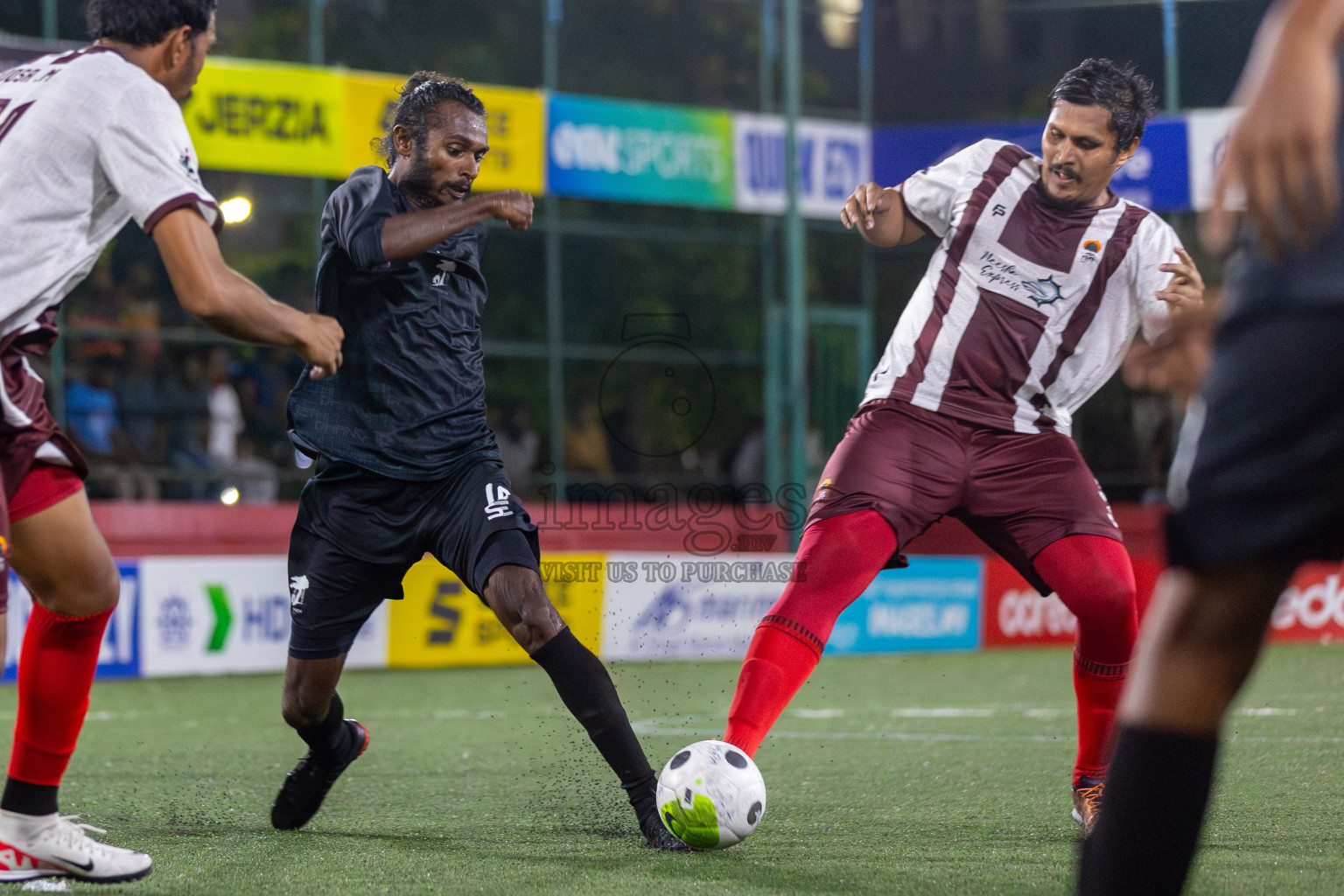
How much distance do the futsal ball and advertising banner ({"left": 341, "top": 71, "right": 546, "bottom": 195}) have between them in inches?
509

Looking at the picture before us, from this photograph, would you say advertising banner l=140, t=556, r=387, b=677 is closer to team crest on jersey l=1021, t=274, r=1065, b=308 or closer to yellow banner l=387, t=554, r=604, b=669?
yellow banner l=387, t=554, r=604, b=669

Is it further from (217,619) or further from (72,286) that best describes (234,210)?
(217,619)

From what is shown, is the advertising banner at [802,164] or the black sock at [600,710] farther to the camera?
the advertising banner at [802,164]

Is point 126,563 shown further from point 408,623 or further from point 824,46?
point 824,46

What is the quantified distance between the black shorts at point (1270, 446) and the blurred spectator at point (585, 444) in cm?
1567

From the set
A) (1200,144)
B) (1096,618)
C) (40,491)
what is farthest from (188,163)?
(1200,144)

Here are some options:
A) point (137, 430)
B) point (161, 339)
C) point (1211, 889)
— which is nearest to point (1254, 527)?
point (1211, 889)

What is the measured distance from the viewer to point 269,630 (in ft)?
36.4

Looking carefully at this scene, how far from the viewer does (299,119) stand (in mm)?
15742

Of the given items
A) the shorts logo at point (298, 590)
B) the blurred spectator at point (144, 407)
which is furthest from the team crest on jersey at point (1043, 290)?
the blurred spectator at point (144, 407)

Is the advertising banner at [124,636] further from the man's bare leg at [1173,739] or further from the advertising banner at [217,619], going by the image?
the man's bare leg at [1173,739]

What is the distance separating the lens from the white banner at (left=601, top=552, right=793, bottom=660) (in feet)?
39.8

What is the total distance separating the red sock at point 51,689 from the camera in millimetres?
3549

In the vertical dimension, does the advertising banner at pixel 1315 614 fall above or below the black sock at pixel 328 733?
below
